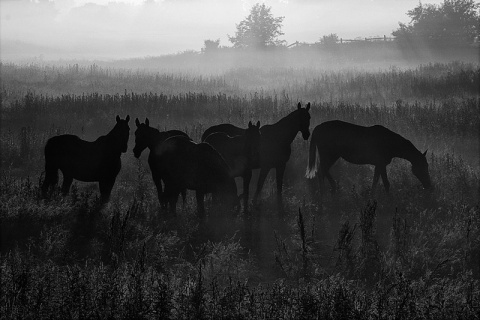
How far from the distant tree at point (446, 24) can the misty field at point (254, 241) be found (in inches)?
1467

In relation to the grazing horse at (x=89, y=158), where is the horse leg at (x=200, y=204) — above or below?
below

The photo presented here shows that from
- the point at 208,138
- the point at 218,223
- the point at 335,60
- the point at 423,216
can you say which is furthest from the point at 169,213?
the point at 335,60

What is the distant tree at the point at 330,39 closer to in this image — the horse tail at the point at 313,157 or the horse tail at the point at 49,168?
the horse tail at the point at 313,157

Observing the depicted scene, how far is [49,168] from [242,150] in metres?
3.91

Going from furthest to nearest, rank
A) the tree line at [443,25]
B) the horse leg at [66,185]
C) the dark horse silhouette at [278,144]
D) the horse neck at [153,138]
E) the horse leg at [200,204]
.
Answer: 1. the tree line at [443,25]
2. the dark horse silhouette at [278,144]
3. the horse neck at [153,138]
4. the horse leg at [66,185]
5. the horse leg at [200,204]

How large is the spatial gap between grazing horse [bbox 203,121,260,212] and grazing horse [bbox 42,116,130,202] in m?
2.00

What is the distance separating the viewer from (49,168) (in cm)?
985

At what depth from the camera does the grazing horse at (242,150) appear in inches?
384

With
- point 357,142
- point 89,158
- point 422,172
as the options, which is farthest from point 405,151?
point 89,158

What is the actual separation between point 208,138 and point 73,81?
2350 centimetres

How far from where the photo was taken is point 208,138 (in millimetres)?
10641

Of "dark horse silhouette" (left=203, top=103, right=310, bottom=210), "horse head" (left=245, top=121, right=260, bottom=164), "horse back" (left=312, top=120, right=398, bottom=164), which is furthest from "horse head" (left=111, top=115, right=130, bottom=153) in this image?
"horse back" (left=312, top=120, right=398, bottom=164)

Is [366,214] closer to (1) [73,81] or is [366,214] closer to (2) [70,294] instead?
(2) [70,294]

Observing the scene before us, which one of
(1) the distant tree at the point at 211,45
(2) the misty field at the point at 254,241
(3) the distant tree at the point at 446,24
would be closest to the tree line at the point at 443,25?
(3) the distant tree at the point at 446,24
